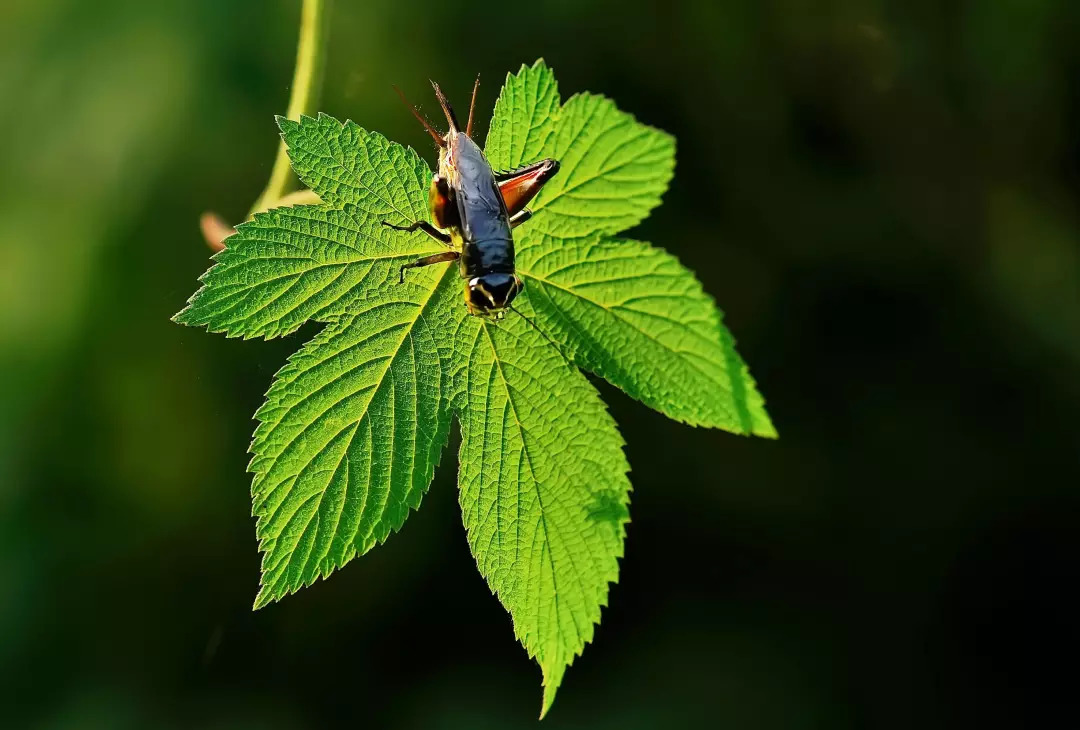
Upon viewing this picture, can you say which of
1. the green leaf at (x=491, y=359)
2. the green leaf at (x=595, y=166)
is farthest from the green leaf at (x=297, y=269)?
the green leaf at (x=595, y=166)

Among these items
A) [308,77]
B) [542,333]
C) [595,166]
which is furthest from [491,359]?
[308,77]

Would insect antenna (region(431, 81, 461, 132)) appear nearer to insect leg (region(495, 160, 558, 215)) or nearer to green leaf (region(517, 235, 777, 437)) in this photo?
insect leg (region(495, 160, 558, 215))

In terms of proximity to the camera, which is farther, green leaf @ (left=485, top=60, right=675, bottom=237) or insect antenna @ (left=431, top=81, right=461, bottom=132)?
green leaf @ (left=485, top=60, right=675, bottom=237)

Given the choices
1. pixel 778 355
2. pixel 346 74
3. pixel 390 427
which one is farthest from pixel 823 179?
pixel 390 427

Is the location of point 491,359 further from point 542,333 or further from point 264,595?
point 264,595

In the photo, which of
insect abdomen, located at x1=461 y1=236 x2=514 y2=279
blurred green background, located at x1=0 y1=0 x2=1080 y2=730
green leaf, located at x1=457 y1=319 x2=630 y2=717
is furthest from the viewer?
blurred green background, located at x1=0 y1=0 x2=1080 y2=730

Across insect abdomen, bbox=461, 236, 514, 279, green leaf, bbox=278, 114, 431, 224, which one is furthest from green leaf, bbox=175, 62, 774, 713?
insect abdomen, bbox=461, 236, 514, 279

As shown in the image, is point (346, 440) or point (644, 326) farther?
point (644, 326)

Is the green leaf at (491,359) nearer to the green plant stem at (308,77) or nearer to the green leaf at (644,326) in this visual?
the green leaf at (644,326)
